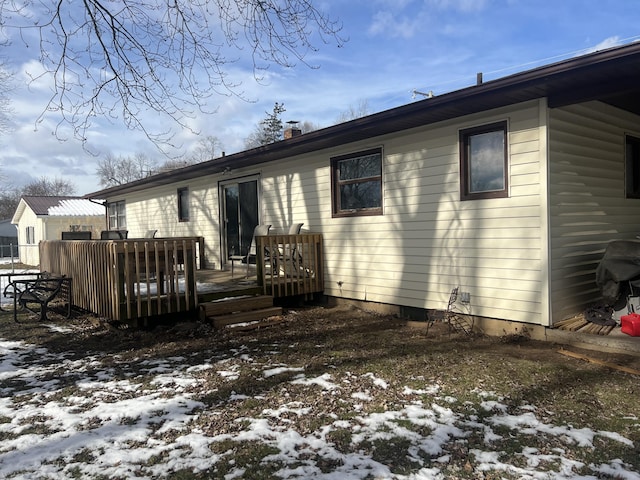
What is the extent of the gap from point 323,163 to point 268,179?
5.49 ft

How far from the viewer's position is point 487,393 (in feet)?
11.9

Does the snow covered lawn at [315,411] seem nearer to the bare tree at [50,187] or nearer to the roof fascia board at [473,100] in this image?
the roof fascia board at [473,100]

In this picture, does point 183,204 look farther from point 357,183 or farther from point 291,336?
point 291,336

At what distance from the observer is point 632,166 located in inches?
257

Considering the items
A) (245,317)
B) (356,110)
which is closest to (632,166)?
(245,317)

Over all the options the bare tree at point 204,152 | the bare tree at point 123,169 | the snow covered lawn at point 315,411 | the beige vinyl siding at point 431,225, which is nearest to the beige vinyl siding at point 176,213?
the beige vinyl siding at point 431,225

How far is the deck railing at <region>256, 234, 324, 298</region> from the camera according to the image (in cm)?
709

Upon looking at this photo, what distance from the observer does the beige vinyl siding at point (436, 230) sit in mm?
5102

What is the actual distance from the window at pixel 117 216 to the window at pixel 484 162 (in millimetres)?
12281

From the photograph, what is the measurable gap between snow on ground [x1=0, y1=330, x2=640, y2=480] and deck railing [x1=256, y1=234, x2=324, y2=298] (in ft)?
9.25

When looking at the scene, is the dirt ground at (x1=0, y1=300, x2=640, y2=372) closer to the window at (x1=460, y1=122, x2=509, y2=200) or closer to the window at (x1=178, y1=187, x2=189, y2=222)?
the window at (x1=460, y1=122, x2=509, y2=200)

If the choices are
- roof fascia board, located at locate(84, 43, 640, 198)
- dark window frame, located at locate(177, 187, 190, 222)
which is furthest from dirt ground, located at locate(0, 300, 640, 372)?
dark window frame, located at locate(177, 187, 190, 222)

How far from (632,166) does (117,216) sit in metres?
14.5

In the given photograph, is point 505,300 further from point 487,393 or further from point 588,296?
point 487,393
